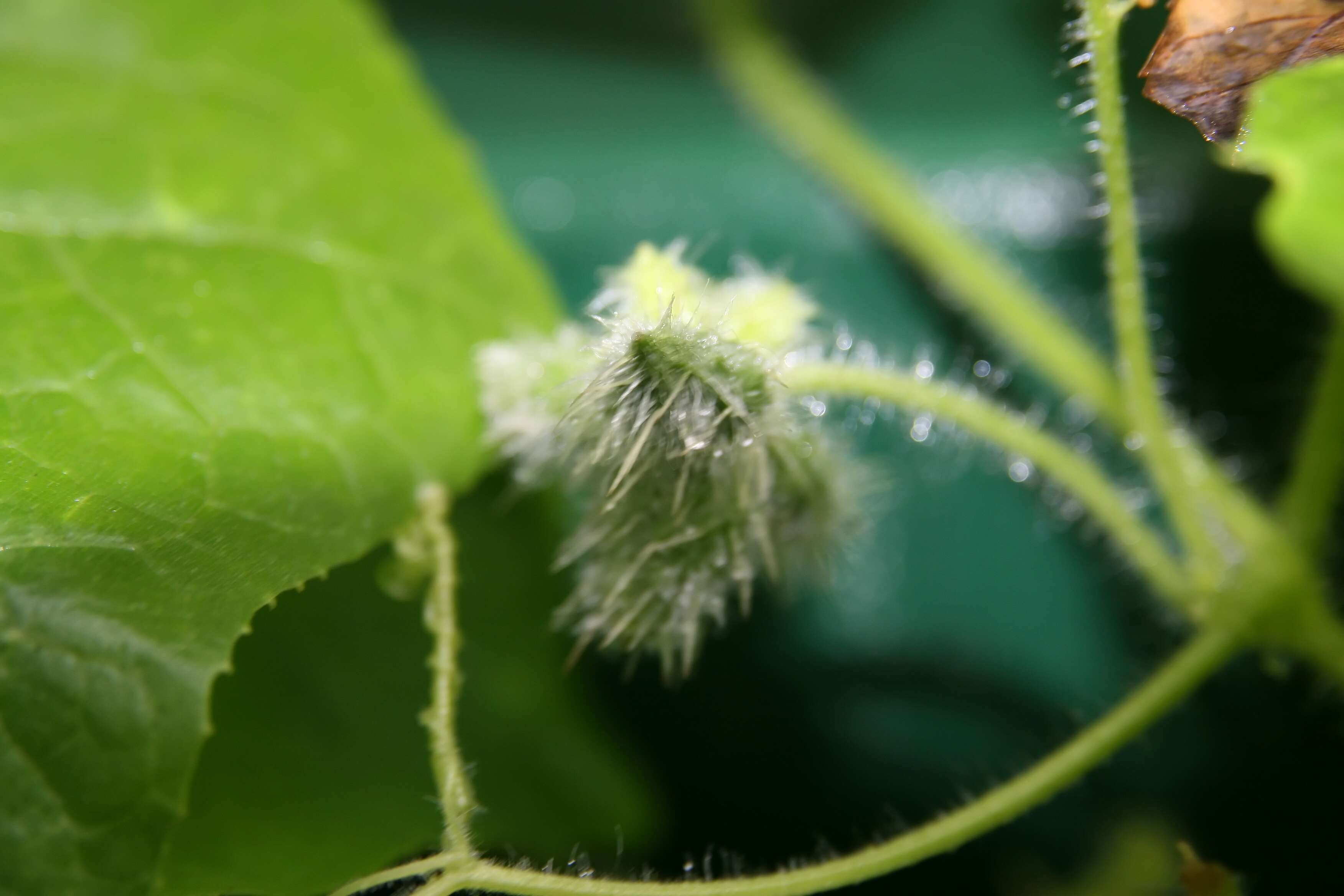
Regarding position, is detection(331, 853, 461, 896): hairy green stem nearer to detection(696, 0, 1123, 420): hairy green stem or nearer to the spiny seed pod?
the spiny seed pod

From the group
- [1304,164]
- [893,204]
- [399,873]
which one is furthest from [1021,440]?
[893,204]

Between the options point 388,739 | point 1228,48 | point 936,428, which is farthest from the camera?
point 936,428

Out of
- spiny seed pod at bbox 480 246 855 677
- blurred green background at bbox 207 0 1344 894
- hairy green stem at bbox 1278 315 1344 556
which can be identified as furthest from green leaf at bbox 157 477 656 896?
hairy green stem at bbox 1278 315 1344 556

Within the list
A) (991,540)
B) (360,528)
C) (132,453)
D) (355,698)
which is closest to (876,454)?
(991,540)

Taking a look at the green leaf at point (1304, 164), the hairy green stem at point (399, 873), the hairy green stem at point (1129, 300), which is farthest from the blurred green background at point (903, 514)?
the green leaf at point (1304, 164)

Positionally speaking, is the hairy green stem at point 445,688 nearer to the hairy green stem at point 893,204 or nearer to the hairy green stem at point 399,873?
the hairy green stem at point 399,873

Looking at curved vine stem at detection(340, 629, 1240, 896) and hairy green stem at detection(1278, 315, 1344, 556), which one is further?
hairy green stem at detection(1278, 315, 1344, 556)

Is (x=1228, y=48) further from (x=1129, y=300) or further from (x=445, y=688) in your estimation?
(x=445, y=688)
